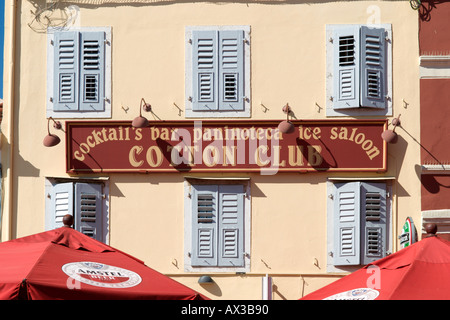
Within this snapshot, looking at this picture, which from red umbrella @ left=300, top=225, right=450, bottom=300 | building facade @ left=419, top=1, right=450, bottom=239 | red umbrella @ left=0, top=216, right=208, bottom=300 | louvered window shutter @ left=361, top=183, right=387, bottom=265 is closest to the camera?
red umbrella @ left=0, top=216, right=208, bottom=300

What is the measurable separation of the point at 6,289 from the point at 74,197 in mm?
6426

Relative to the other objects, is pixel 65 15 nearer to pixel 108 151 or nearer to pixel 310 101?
pixel 108 151

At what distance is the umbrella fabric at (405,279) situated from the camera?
9.98 m

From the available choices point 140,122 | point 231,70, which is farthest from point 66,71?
point 231,70

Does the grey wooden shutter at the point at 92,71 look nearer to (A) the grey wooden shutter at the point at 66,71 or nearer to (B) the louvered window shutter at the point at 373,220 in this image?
(A) the grey wooden shutter at the point at 66,71

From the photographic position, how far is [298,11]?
16.6m

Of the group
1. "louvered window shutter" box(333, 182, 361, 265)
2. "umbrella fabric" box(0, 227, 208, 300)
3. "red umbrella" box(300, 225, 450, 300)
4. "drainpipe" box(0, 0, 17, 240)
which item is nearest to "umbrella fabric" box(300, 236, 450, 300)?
"red umbrella" box(300, 225, 450, 300)

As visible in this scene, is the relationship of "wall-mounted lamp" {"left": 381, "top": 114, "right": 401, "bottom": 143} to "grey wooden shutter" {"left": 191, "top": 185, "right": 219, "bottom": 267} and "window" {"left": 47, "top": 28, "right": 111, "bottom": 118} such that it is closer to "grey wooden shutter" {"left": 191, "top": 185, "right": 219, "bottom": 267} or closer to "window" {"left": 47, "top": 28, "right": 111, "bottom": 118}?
"grey wooden shutter" {"left": 191, "top": 185, "right": 219, "bottom": 267}

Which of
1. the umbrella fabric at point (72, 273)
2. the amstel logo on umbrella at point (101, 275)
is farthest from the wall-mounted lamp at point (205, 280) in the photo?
the amstel logo on umbrella at point (101, 275)

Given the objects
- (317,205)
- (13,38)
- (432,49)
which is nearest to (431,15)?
(432,49)

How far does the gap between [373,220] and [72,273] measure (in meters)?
6.95

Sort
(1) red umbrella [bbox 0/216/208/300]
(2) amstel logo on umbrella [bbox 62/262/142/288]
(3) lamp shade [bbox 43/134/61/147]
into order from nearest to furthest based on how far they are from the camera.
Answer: (1) red umbrella [bbox 0/216/208/300], (2) amstel logo on umbrella [bbox 62/262/142/288], (3) lamp shade [bbox 43/134/61/147]

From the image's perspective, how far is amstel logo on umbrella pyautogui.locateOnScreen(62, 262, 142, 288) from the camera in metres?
10.3

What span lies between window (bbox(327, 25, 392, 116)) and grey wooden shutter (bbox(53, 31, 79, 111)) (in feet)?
14.2
